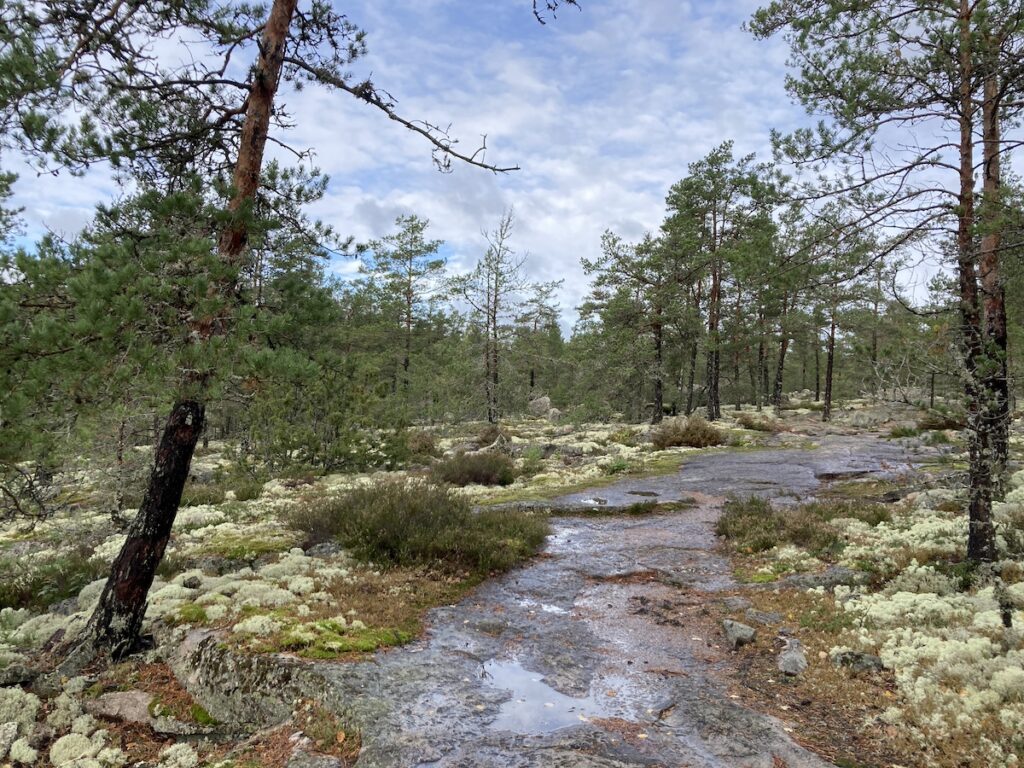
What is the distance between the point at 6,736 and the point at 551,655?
4601mm

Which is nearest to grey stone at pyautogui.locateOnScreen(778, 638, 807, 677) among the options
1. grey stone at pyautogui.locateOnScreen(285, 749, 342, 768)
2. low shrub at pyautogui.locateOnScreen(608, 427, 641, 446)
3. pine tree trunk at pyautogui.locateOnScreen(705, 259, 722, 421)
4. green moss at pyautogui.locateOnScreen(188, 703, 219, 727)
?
grey stone at pyautogui.locateOnScreen(285, 749, 342, 768)

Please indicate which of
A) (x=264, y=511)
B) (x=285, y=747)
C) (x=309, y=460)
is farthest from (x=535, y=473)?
(x=285, y=747)

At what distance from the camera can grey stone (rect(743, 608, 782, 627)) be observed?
6.93m

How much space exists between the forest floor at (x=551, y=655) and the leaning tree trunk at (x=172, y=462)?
17.5 inches

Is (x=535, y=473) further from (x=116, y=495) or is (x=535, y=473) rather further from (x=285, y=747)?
(x=285, y=747)

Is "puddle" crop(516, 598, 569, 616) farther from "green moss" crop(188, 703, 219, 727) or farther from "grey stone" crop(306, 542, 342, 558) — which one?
"green moss" crop(188, 703, 219, 727)

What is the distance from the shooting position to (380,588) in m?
7.33

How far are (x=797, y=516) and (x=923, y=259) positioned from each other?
219 inches

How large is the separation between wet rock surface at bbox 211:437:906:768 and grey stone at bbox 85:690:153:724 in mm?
492

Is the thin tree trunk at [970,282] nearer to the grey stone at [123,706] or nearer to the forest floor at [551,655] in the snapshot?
the forest floor at [551,655]

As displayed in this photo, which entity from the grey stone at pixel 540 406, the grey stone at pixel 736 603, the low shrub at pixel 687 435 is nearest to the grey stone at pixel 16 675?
the grey stone at pixel 736 603

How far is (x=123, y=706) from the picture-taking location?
5.08 meters

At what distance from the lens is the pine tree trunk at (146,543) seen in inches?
222

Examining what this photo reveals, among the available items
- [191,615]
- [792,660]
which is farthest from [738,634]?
[191,615]
